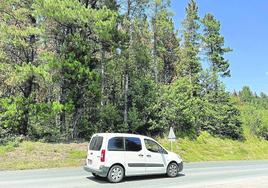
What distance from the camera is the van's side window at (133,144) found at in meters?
14.7

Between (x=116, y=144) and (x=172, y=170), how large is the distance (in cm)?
311

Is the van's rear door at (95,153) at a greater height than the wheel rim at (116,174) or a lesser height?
greater

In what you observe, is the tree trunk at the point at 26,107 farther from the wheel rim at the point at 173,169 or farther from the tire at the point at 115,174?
the wheel rim at the point at 173,169

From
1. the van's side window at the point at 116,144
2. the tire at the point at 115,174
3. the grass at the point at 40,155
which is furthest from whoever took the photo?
the grass at the point at 40,155

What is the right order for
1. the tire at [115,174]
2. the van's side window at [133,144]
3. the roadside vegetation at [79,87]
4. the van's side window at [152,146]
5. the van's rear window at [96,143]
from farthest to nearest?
the roadside vegetation at [79,87] < the van's side window at [152,146] < the van's side window at [133,144] < the van's rear window at [96,143] < the tire at [115,174]

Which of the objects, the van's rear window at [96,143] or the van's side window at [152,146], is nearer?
the van's rear window at [96,143]

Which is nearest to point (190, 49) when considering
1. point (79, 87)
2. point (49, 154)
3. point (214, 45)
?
point (214, 45)

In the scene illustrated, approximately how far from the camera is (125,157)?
47.3 feet

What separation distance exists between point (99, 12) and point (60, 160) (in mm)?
10707

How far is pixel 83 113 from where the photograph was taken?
94.9ft

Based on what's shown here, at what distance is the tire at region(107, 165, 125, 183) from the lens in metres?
14.0

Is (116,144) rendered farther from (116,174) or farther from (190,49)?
(190,49)

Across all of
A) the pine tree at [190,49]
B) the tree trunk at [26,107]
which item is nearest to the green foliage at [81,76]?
the tree trunk at [26,107]

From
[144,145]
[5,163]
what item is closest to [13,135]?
[5,163]
